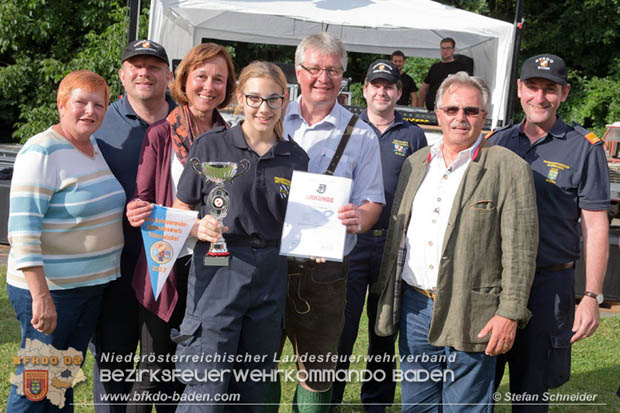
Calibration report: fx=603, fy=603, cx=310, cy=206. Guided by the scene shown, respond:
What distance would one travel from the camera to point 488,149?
9.33ft

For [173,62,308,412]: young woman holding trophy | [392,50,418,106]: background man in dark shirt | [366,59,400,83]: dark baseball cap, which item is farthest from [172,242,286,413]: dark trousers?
[392,50,418,106]: background man in dark shirt

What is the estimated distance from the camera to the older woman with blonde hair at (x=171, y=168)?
9.38ft

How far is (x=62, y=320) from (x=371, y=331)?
2044 mm

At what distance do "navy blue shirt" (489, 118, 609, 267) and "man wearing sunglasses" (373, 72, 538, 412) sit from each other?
44 cm

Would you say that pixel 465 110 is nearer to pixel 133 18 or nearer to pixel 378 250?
pixel 378 250

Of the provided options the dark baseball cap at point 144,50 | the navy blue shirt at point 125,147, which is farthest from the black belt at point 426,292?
the dark baseball cap at point 144,50

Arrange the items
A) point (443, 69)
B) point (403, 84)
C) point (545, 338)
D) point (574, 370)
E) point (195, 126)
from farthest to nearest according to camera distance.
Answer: point (403, 84) → point (443, 69) → point (574, 370) → point (545, 338) → point (195, 126)

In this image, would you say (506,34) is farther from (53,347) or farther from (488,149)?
(53,347)

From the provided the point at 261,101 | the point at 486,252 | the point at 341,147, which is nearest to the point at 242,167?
the point at 261,101

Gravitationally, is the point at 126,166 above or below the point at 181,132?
below

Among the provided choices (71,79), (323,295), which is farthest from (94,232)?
(323,295)

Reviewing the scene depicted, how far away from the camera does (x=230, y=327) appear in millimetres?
2596

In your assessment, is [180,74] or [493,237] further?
[180,74]

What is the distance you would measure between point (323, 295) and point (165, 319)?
794 mm
